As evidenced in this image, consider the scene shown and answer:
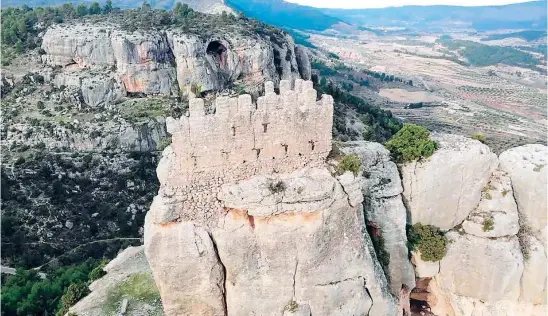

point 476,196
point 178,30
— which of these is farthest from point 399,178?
point 178,30

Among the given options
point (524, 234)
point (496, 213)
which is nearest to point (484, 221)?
point (496, 213)

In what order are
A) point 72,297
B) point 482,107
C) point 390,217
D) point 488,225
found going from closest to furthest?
point 390,217
point 488,225
point 72,297
point 482,107

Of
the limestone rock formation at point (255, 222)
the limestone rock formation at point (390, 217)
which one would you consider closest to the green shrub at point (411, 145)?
the limestone rock formation at point (390, 217)

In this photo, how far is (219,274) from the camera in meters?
23.9

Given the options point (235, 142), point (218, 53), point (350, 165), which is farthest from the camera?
point (218, 53)

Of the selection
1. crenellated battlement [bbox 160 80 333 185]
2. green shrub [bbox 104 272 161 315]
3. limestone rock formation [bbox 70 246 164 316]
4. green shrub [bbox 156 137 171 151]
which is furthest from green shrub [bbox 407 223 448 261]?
green shrub [bbox 156 137 171 151]

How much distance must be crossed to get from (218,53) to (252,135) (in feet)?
221

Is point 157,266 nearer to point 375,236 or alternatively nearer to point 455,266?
point 375,236

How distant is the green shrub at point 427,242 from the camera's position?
30406 mm

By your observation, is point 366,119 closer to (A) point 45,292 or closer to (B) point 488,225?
(B) point 488,225

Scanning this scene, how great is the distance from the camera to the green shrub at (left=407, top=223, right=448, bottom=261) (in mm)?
30406

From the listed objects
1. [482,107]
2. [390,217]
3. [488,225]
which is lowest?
[482,107]

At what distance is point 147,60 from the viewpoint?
84625mm

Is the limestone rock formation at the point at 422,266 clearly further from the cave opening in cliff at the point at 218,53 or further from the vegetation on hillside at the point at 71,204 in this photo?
the cave opening in cliff at the point at 218,53
